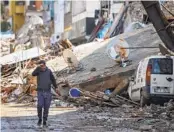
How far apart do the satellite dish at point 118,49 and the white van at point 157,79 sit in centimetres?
630

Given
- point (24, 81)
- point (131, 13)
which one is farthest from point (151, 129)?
point (131, 13)

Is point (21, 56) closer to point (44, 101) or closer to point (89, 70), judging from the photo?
point (89, 70)

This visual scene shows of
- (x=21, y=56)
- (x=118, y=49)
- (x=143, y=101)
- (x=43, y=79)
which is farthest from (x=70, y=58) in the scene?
(x=43, y=79)

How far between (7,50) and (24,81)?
22.4m

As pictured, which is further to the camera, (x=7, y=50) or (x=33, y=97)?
(x=7, y=50)

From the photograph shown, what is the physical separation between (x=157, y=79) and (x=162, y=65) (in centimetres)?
55

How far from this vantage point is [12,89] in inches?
1130

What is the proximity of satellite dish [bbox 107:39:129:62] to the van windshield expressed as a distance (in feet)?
21.3

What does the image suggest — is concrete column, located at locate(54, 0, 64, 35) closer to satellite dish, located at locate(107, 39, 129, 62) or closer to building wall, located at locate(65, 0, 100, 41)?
building wall, located at locate(65, 0, 100, 41)

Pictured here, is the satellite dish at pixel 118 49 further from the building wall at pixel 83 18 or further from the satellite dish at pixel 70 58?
the building wall at pixel 83 18

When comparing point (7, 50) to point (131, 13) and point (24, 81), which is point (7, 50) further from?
point (24, 81)

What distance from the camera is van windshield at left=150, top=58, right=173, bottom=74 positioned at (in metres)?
19.7

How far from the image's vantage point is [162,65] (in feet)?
65.0

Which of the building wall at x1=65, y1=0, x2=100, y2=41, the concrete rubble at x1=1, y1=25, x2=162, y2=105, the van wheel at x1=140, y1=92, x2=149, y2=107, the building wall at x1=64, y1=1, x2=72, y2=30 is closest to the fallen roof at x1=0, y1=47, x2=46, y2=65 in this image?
the concrete rubble at x1=1, y1=25, x2=162, y2=105
